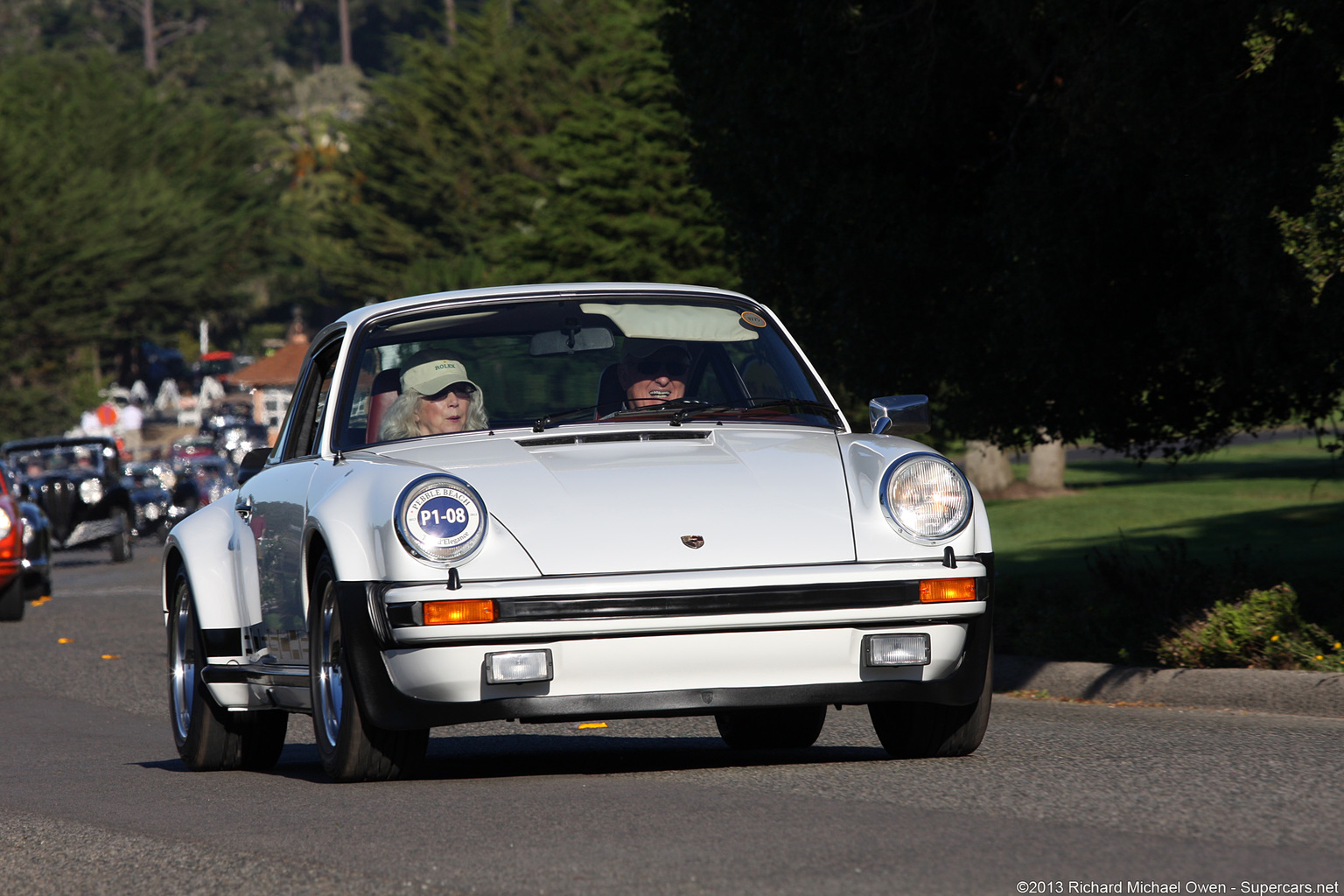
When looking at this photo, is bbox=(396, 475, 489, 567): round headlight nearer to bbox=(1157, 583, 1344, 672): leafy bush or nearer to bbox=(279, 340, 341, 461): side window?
bbox=(279, 340, 341, 461): side window

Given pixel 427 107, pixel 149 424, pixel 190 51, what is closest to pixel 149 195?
pixel 427 107

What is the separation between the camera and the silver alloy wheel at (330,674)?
21.4 feet

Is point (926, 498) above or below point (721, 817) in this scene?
above

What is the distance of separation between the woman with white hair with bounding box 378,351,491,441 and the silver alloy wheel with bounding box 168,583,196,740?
1531 mm

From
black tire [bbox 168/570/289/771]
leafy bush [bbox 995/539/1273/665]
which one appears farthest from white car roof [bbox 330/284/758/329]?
leafy bush [bbox 995/539/1273/665]

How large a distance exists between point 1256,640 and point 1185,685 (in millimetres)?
601

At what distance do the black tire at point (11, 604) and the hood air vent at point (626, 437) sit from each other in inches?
535

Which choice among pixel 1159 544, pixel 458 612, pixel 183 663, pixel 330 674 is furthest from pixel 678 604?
pixel 1159 544

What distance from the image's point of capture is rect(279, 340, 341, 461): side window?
7977 mm

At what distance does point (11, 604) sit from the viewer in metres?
19.1

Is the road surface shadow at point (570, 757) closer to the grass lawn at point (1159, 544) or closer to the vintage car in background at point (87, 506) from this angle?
the grass lawn at point (1159, 544)

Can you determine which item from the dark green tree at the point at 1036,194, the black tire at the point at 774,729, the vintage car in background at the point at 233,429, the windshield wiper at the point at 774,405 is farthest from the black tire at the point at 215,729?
the vintage car in background at the point at 233,429

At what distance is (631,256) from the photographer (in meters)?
46.6

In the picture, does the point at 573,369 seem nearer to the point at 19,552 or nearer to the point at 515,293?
the point at 515,293
